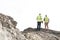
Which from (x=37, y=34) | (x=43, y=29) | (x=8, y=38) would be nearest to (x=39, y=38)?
(x=37, y=34)

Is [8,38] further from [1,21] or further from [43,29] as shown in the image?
[43,29]

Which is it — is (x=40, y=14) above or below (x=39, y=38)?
above

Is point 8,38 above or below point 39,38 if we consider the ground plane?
above

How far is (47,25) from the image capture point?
30422 mm

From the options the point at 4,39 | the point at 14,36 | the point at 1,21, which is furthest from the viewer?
the point at 1,21

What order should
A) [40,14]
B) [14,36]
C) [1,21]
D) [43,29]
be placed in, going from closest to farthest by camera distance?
1. [14,36]
2. [1,21]
3. [40,14]
4. [43,29]

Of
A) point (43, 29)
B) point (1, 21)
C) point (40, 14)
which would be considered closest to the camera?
point (1, 21)

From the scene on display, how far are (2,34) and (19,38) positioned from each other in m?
3.32

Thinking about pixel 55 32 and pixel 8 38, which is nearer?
pixel 8 38

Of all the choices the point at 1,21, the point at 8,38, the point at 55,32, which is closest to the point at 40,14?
the point at 55,32

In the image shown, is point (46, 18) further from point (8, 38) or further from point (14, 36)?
point (8, 38)

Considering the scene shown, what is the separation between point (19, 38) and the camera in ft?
66.3

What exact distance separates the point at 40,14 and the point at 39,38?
419 cm

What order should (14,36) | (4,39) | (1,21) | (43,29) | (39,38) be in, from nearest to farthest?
(4,39)
(14,36)
(1,21)
(39,38)
(43,29)
